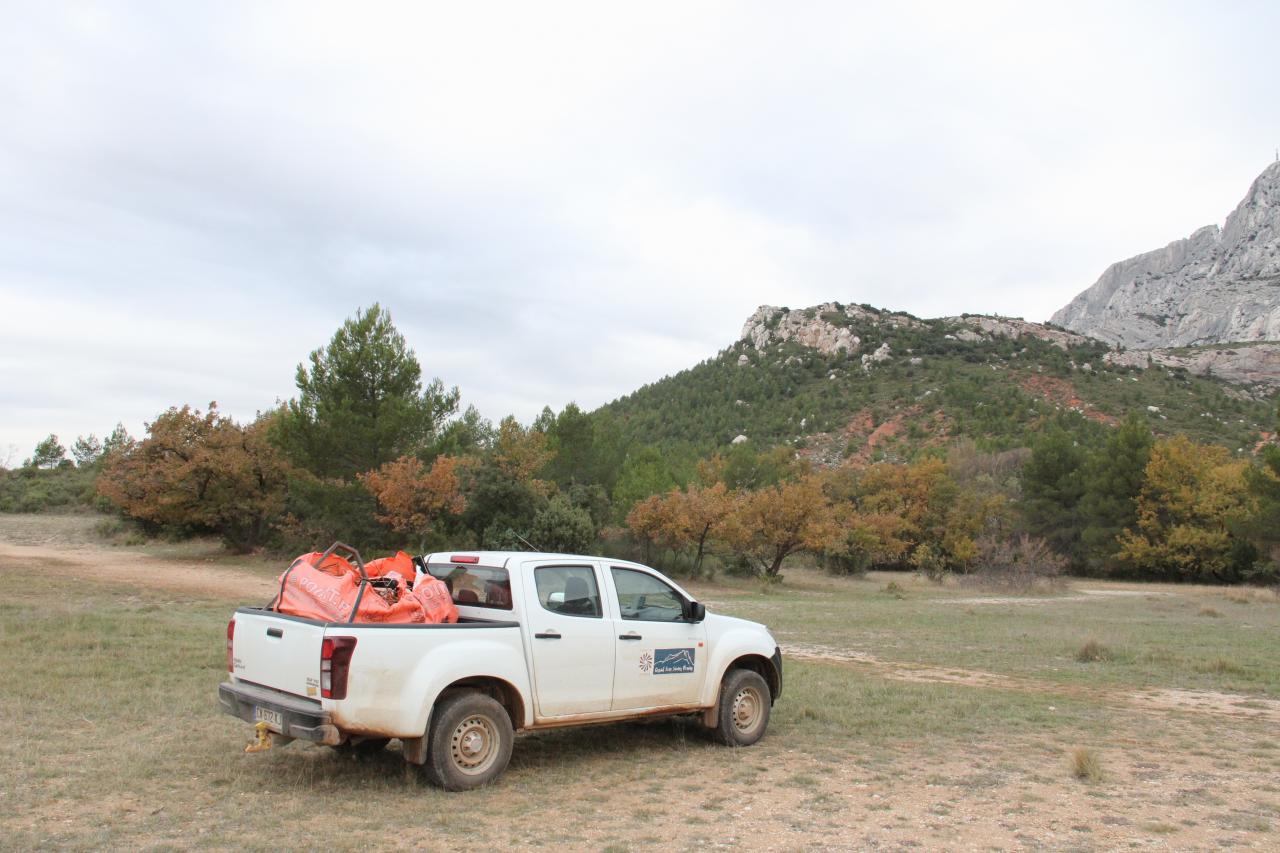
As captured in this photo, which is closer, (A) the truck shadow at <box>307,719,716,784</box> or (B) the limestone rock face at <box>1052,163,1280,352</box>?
(A) the truck shadow at <box>307,719,716,784</box>

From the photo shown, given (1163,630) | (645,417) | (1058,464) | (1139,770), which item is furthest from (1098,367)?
(1139,770)

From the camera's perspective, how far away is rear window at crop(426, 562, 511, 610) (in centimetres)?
708

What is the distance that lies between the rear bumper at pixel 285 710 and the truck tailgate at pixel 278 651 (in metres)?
0.06

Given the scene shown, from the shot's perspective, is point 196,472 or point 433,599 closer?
point 433,599

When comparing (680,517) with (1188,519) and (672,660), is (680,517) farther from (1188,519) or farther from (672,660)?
(1188,519)

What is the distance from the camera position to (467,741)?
6504mm

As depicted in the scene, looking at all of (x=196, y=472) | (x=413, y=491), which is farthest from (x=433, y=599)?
(x=196, y=472)

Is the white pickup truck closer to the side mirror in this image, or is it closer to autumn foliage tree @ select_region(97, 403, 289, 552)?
the side mirror

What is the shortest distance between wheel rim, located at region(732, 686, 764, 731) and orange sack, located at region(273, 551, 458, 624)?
286cm

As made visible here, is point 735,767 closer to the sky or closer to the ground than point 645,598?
closer to the ground

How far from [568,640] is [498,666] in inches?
26.0

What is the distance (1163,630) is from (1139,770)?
15192 millimetres

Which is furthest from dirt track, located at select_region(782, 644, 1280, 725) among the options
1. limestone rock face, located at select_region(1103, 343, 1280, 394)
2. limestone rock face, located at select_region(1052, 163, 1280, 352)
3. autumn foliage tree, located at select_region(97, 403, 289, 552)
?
limestone rock face, located at select_region(1052, 163, 1280, 352)

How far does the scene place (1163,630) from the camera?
2033cm
